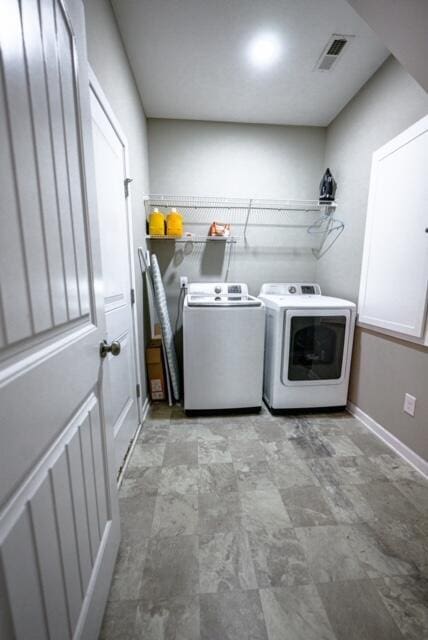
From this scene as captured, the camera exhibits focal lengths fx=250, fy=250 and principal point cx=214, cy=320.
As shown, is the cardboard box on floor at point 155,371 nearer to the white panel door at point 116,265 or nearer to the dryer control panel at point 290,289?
the white panel door at point 116,265

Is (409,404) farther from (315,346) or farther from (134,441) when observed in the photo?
(134,441)

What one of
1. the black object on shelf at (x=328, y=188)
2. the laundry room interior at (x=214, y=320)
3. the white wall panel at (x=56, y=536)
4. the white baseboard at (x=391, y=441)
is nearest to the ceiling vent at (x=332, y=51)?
the laundry room interior at (x=214, y=320)

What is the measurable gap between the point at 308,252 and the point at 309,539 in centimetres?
243

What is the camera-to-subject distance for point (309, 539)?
3.71 ft

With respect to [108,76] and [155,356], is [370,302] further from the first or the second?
[108,76]

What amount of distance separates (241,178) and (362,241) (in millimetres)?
1328

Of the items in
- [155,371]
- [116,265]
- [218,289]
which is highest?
[116,265]

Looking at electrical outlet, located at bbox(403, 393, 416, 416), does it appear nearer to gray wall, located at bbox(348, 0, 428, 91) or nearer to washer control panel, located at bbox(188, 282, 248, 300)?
washer control panel, located at bbox(188, 282, 248, 300)

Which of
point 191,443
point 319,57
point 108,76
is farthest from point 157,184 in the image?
point 191,443

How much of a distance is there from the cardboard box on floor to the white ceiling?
213 cm

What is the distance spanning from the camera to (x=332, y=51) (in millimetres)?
1663

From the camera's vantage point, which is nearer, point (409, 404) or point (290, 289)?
point (409, 404)

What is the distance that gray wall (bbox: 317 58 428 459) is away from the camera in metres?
1.58

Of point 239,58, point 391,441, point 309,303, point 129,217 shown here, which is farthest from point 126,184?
point 391,441
